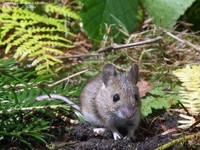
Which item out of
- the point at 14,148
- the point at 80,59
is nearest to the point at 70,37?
the point at 80,59

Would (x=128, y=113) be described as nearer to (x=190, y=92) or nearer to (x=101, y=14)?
(x=190, y=92)

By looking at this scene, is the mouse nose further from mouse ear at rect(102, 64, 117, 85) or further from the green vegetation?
mouse ear at rect(102, 64, 117, 85)

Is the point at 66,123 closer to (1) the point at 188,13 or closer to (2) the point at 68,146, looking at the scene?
(2) the point at 68,146

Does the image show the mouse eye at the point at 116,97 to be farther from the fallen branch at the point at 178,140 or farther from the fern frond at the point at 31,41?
the fern frond at the point at 31,41

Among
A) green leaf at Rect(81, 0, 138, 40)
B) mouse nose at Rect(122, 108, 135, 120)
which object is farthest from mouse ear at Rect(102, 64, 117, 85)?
green leaf at Rect(81, 0, 138, 40)

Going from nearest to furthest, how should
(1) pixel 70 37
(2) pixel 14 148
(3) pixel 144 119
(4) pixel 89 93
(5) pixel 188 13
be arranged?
(2) pixel 14 148 → (3) pixel 144 119 → (4) pixel 89 93 → (1) pixel 70 37 → (5) pixel 188 13

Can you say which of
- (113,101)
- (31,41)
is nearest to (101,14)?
(31,41)
